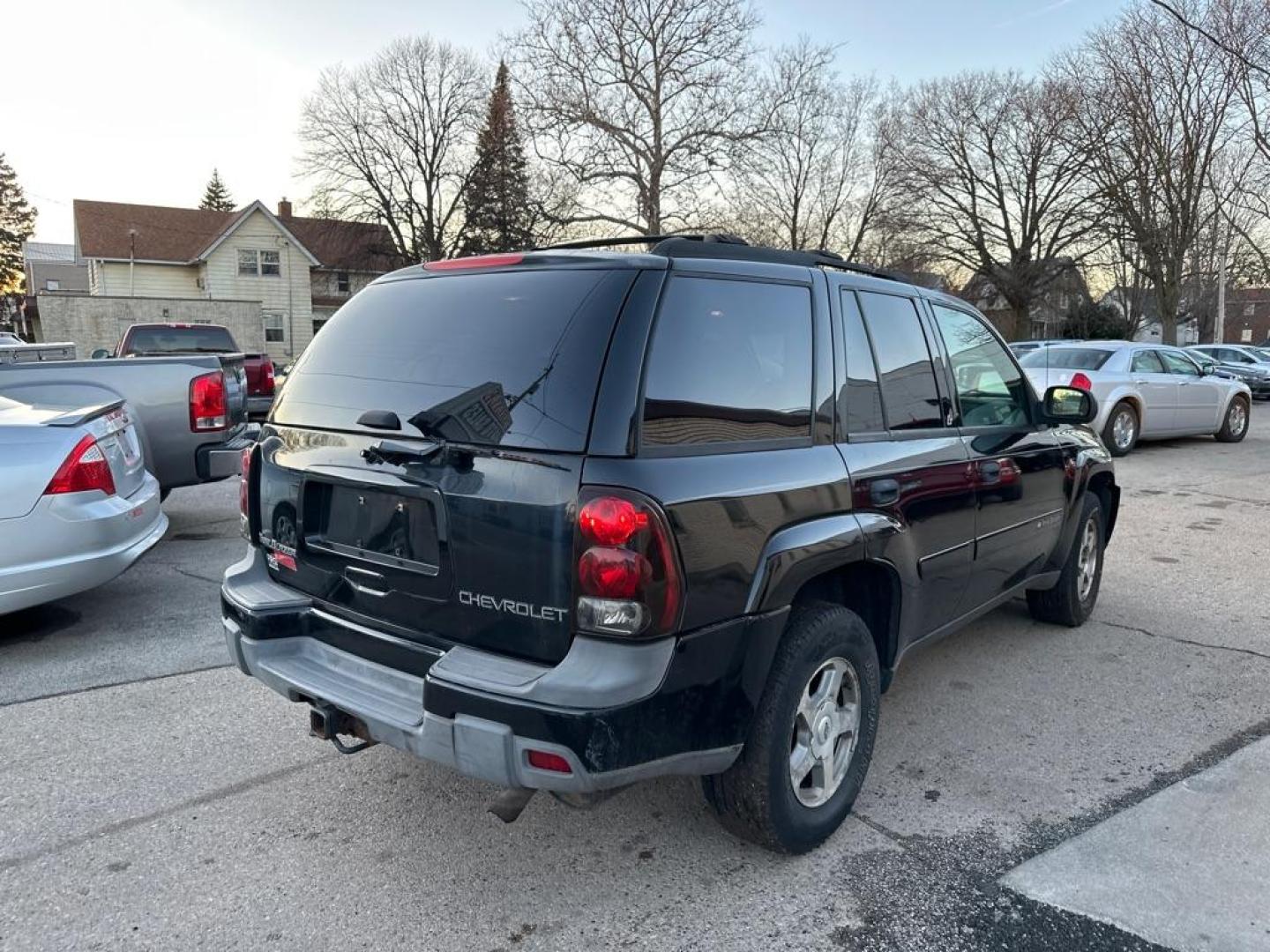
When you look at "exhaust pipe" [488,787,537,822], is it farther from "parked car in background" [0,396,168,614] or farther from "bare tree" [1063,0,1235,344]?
"bare tree" [1063,0,1235,344]

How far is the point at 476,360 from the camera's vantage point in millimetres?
2584

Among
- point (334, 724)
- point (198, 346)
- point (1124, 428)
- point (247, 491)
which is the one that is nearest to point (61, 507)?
point (247, 491)

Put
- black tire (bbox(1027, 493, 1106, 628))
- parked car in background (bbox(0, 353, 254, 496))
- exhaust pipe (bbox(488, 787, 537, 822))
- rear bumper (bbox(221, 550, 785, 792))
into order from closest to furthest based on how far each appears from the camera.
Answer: rear bumper (bbox(221, 550, 785, 792)) → exhaust pipe (bbox(488, 787, 537, 822)) → black tire (bbox(1027, 493, 1106, 628)) → parked car in background (bbox(0, 353, 254, 496))

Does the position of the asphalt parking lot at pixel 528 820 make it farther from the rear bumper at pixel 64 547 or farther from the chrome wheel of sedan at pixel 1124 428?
the chrome wheel of sedan at pixel 1124 428

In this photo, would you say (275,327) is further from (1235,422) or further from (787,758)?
(787,758)

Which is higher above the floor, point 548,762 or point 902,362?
point 902,362

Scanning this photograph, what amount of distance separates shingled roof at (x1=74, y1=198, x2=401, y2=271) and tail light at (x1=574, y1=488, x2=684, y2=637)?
41253mm

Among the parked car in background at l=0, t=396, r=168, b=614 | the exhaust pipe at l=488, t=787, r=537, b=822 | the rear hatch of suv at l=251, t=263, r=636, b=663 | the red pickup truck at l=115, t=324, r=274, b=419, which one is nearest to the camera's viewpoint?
the rear hatch of suv at l=251, t=263, r=636, b=663

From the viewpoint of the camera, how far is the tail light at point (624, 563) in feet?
7.29

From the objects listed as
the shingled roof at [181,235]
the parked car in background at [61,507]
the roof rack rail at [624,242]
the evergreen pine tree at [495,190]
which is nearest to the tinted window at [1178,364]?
the roof rack rail at [624,242]

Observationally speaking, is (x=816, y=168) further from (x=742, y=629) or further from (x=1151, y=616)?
(x=742, y=629)

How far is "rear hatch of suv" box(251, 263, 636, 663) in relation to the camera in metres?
2.31

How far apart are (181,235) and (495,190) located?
15.5m

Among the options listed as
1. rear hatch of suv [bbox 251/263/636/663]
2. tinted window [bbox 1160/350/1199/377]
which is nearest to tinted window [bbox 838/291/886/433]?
rear hatch of suv [bbox 251/263/636/663]
